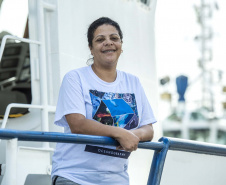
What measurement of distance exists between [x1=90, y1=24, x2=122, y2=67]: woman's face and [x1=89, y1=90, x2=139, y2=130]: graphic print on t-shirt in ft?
0.66

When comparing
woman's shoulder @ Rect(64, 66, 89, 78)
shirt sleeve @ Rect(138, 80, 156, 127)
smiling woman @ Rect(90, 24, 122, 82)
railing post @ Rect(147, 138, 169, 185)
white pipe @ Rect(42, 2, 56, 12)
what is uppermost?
white pipe @ Rect(42, 2, 56, 12)

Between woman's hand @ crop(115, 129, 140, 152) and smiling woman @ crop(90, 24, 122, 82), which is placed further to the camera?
smiling woman @ crop(90, 24, 122, 82)

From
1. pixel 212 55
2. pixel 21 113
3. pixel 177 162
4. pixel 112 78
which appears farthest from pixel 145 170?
pixel 212 55

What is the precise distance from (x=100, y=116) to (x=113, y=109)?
0.08 metres

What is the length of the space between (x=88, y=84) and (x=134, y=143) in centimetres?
44

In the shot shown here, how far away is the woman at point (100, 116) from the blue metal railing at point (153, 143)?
0.06 m

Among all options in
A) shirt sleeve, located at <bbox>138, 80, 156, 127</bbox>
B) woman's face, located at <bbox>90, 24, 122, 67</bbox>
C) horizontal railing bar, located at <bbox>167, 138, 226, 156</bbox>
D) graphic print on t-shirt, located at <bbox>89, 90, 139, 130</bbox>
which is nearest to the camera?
graphic print on t-shirt, located at <bbox>89, 90, 139, 130</bbox>

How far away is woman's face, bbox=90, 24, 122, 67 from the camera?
3562 millimetres

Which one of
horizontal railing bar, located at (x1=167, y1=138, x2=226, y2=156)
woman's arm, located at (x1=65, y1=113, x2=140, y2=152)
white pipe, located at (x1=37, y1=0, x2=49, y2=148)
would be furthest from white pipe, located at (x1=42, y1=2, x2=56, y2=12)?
woman's arm, located at (x1=65, y1=113, x2=140, y2=152)

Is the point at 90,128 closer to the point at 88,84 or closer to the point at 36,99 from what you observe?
the point at 88,84

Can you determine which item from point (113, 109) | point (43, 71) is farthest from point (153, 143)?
point (43, 71)

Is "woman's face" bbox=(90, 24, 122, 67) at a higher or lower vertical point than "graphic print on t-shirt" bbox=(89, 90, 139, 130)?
higher

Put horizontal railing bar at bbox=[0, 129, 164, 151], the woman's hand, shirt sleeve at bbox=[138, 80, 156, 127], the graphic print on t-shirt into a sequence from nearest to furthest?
horizontal railing bar at bbox=[0, 129, 164, 151] < the woman's hand < the graphic print on t-shirt < shirt sleeve at bbox=[138, 80, 156, 127]

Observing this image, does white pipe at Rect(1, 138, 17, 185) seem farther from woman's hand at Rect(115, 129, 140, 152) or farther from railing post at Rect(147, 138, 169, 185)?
railing post at Rect(147, 138, 169, 185)
